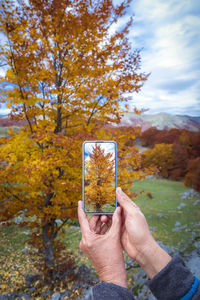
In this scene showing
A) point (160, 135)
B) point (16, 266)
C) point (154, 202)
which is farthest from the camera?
point (160, 135)

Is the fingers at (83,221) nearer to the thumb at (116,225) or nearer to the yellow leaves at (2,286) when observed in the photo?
the thumb at (116,225)

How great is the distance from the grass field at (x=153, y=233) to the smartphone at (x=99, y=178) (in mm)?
5066

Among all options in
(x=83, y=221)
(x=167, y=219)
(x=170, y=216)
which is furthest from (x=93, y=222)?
(x=170, y=216)

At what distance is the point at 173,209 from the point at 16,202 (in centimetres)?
1861

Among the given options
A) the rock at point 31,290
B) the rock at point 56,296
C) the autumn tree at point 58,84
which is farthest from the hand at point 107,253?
the rock at point 31,290

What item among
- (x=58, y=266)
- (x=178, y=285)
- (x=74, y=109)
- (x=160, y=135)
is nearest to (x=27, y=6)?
(x=74, y=109)

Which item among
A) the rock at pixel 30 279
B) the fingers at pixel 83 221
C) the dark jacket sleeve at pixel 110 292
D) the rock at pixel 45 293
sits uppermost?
the fingers at pixel 83 221

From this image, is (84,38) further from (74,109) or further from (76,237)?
(76,237)

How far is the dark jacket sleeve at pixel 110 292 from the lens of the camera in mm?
1343

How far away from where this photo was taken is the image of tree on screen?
2328 mm

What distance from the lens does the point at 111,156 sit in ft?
8.36

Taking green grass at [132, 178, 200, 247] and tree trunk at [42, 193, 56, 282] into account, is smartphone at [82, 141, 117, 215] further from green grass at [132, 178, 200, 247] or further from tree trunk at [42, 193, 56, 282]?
green grass at [132, 178, 200, 247]

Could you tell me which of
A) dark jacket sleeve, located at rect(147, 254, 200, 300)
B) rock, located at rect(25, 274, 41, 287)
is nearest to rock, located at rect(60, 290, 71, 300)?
rock, located at rect(25, 274, 41, 287)

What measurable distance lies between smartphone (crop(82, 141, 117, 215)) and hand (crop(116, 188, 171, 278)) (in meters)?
0.27
